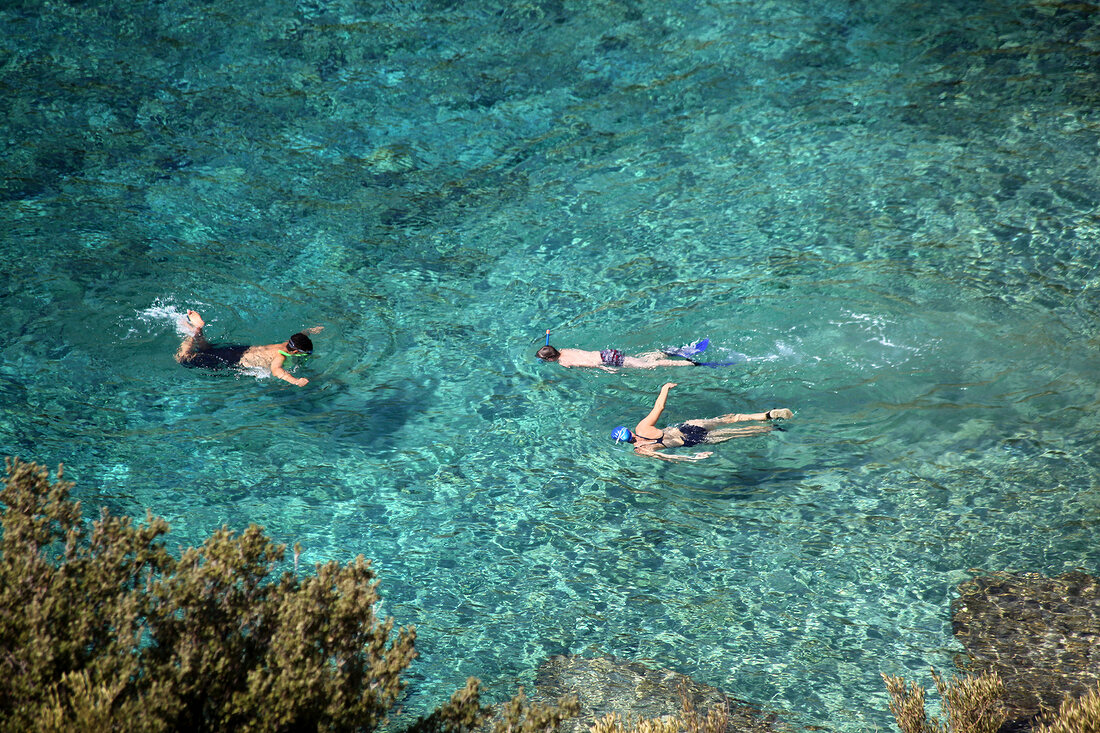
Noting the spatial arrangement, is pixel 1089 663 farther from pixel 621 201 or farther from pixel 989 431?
pixel 621 201

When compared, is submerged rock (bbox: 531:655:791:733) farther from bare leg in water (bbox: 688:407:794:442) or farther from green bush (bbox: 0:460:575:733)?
bare leg in water (bbox: 688:407:794:442)

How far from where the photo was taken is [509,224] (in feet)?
35.2

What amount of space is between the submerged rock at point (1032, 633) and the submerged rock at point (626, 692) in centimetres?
228

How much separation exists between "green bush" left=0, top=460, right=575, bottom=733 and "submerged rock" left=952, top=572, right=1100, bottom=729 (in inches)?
197

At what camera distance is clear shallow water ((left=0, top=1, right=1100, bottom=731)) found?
8273 mm

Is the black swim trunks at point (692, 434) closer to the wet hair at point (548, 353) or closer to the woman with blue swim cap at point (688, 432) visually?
the woman with blue swim cap at point (688, 432)

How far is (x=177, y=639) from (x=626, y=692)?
4679 mm

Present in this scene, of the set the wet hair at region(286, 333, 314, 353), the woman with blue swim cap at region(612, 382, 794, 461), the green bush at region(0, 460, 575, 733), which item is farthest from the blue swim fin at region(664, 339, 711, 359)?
the green bush at region(0, 460, 575, 733)

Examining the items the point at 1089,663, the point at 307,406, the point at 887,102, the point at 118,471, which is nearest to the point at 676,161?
the point at 887,102

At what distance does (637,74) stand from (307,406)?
6630 mm

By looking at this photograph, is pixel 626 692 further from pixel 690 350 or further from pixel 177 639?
pixel 177 639

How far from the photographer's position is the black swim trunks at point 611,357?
970 cm

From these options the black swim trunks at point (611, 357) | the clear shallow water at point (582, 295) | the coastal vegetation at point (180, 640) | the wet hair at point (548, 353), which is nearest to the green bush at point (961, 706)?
the clear shallow water at point (582, 295)

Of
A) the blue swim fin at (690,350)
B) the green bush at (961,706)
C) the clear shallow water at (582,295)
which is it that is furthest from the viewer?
the blue swim fin at (690,350)
